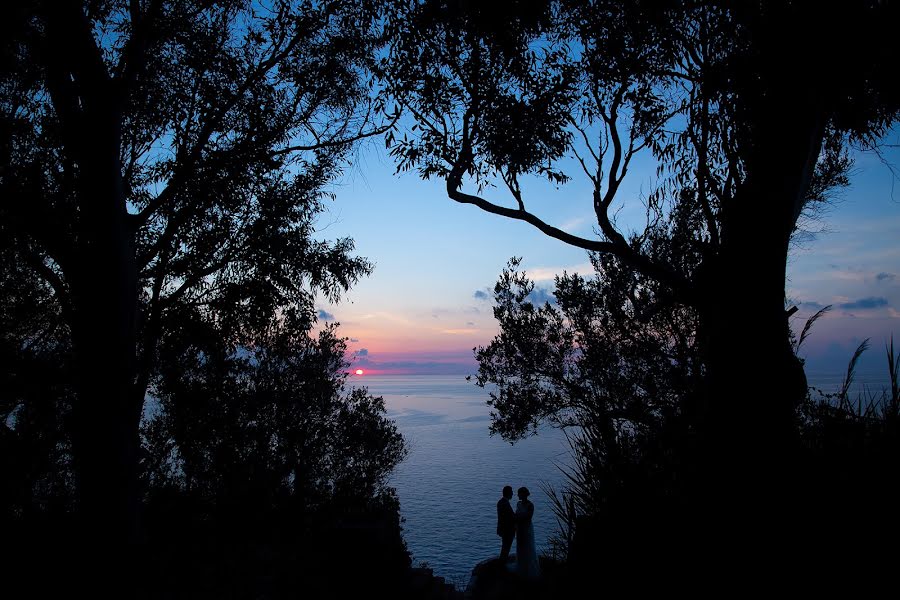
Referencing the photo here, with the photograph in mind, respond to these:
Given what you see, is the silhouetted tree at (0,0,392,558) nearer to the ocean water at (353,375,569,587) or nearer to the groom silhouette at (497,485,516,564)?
the groom silhouette at (497,485,516,564)

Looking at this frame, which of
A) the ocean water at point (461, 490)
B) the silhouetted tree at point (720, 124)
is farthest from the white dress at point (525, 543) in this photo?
the ocean water at point (461, 490)

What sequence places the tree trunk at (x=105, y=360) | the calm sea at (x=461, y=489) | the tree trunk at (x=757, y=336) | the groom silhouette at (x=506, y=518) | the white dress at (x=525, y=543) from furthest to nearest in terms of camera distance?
1. the calm sea at (x=461, y=489)
2. the groom silhouette at (x=506, y=518)
3. the white dress at (x=525, y=543)
4. the tree trunk at (x=105, y=360)
5. the tree trunk at (x=757, y=336)

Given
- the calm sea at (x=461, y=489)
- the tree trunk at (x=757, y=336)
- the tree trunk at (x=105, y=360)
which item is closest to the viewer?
the tree trunk at (x=757, y=336)

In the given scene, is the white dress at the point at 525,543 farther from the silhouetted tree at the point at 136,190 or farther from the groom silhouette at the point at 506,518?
the silhouetted tree at the point at 136,190

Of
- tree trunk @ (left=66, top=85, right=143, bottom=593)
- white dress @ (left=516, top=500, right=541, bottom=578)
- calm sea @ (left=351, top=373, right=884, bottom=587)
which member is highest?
tree trunk @ (left=66, top=85, right=143, bottom=593)

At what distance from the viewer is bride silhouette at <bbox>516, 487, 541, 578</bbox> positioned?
11000 millimetres

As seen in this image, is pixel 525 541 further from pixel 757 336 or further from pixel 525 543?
pixel 757 336

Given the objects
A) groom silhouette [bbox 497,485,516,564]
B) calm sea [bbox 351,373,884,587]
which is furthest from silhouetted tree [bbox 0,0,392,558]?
calm sea [bbox 351,373,884,587]

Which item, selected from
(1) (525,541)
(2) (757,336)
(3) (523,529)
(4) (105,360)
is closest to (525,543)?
(1) (525,541)

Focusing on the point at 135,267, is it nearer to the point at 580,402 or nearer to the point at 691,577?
the point at 691,577

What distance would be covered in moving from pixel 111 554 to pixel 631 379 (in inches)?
446

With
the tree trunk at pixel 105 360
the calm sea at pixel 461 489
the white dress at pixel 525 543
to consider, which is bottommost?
the calm sea at pixel 461 489

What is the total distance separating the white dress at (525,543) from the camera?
11000 millimetres

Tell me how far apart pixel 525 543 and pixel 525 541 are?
7 centimetres
